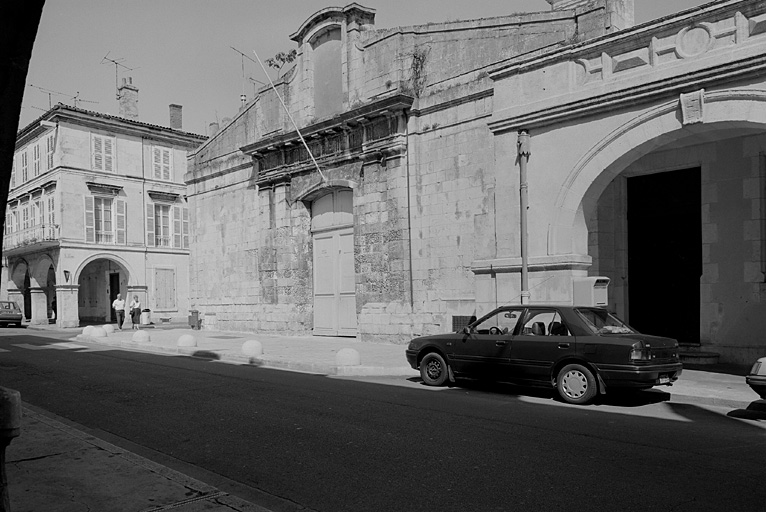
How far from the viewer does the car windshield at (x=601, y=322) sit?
9547 millimetres

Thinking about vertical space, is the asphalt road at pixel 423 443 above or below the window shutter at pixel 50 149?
below

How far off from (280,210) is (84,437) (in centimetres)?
1628

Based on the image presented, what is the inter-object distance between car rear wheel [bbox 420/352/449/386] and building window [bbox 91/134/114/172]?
30.1 metres

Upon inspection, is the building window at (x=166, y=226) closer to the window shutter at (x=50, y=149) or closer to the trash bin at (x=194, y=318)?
the window shutter at (x=50, y=149)

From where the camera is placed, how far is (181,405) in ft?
30.4

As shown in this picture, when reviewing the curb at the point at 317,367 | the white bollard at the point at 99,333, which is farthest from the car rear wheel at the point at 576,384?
the white bollard at the point at 99,333

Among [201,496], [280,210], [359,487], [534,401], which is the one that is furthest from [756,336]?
[280,210]

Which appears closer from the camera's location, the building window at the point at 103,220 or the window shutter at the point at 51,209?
the window shutter at the point at 51,209

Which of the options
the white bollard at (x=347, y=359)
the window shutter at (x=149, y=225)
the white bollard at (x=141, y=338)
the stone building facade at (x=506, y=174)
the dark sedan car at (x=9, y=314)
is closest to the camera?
the stone building facade at (x=506, y=174)

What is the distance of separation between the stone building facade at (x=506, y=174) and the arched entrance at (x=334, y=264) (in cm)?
7

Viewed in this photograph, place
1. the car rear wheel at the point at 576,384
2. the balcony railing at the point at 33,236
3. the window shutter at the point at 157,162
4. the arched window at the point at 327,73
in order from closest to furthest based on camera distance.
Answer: the car rear wheel at the point at 576,384
the arched window at the point at 327,73
the balcony railing at the point at 33,236
the window shutter at the point at 157,162

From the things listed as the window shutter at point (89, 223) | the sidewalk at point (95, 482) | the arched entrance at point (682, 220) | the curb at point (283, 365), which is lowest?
the curb at point (283, 365)

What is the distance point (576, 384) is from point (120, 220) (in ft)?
108

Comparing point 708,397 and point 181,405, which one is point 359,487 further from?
point 708,397
